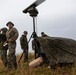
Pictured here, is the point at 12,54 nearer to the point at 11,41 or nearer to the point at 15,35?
the point at 11,41

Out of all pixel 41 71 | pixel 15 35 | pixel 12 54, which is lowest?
pixel 41 71

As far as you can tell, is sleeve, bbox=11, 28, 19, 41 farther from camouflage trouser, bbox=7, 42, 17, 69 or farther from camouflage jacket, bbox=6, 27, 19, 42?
camouflage trouser, bbox=7, 42, 17, 69

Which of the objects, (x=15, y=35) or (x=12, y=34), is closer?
(x=15, y=35)

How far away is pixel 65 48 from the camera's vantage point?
526 inches

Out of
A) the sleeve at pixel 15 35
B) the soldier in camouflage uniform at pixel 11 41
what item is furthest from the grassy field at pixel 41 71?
the sleeve at pixel 15 35

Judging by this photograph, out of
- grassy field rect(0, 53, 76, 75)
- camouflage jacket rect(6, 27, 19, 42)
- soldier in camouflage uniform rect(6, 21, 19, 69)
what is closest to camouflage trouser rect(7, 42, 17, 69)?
soldier in camouflage uniform rect(6, 21, 19, 69)

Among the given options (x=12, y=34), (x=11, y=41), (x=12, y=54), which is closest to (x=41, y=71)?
(x=12, y=54)

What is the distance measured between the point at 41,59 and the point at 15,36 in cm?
143

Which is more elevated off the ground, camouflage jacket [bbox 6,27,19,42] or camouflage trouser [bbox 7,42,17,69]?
camouflage jacket [bbox 6,27,19,42]

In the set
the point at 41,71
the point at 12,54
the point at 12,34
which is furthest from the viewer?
the point at 12,34

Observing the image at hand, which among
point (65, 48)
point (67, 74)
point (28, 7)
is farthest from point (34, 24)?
point (67, 74)

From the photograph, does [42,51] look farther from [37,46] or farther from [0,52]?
[0,52]

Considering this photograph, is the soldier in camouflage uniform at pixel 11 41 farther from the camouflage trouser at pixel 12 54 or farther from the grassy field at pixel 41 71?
the grassy field at pixel 41 71

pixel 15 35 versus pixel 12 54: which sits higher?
pixel 15 35
